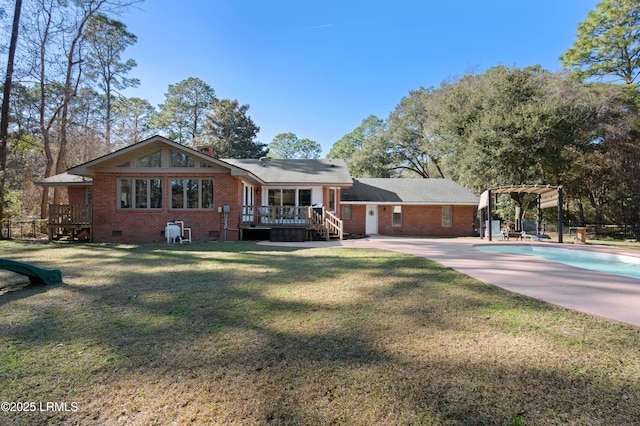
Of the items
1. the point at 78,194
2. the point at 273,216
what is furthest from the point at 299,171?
the point at 78,194

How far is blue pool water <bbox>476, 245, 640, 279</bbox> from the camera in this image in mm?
9562

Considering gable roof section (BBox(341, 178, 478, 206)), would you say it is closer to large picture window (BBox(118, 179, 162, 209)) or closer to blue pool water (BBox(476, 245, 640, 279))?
blue pool water (BBox(476, 245, 640, 279))

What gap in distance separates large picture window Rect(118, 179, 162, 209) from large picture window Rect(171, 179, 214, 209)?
706 millimetres

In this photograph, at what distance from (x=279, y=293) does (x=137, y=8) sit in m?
20.0

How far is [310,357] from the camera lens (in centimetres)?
304

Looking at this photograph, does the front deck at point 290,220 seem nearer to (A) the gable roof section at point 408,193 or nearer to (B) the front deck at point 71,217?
(A) the gable roof section at point 408,193

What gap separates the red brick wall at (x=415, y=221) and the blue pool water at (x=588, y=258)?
284 inches

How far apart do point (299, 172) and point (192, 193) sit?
21.3 ft

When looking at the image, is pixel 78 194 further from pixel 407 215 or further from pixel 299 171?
pixel 407 215

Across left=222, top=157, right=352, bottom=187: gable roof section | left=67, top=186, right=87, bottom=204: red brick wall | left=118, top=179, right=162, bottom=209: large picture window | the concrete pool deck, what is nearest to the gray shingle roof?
left=222, top=157, right=352, bottom=187: gable roof section

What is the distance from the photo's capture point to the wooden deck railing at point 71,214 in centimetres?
1379

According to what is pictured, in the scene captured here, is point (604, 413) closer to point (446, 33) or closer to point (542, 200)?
point (542, 200)

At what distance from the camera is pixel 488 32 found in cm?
2225

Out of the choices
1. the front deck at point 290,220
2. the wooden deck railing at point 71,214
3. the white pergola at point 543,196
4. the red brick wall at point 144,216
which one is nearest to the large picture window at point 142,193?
the red brick wall at point 144,216
